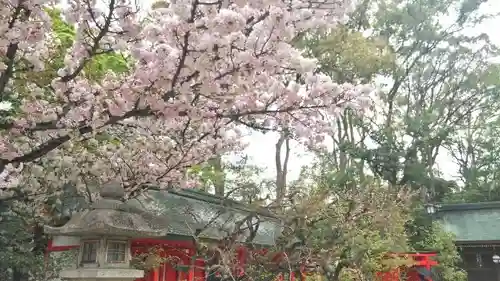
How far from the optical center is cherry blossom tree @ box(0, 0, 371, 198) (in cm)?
310

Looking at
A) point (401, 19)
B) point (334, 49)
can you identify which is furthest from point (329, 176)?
point (401, 19)

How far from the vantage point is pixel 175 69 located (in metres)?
3.34

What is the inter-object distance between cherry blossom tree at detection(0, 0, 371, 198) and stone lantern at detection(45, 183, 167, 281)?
3.45ft

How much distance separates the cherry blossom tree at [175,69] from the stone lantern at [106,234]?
1.05 metres

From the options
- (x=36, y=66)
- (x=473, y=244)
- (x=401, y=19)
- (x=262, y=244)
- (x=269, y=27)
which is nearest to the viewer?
(x=269, y=27)

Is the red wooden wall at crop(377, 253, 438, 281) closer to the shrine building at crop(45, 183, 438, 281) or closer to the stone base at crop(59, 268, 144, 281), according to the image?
the shrine building at crop(45, 183, 438, 281)

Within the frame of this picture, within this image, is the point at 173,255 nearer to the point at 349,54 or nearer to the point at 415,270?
the point at 415,270

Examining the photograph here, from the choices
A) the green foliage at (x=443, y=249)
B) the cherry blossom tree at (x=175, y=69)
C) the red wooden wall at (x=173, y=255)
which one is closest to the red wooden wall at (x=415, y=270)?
A: the green foliage at (x=443, y=249)

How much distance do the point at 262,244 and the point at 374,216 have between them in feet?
8.19

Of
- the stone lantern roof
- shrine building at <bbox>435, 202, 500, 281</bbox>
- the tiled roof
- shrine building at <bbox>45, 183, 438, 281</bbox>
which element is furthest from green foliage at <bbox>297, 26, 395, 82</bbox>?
the stone lantern roof

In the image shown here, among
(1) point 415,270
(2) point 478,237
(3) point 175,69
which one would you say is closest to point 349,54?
(2) point 478,237

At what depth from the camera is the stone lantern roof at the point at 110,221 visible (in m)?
5.27

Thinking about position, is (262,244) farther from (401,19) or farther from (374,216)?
(401,19)

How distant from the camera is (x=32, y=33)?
357cm
